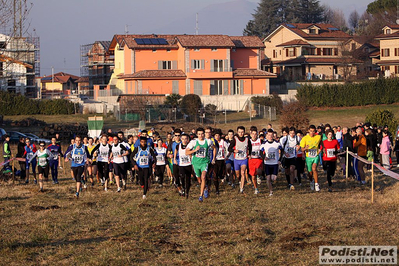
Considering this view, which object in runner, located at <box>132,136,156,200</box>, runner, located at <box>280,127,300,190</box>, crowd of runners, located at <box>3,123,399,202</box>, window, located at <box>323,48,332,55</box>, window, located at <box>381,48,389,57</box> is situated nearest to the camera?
crowd of runners, located at <box>3,123,399,202</box>

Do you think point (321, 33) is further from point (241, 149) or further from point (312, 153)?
point (241, 149)

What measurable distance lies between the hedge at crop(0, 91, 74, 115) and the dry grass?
158ft

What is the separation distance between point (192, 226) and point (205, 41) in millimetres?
59110

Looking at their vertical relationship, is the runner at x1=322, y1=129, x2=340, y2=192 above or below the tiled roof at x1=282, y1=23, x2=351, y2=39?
below

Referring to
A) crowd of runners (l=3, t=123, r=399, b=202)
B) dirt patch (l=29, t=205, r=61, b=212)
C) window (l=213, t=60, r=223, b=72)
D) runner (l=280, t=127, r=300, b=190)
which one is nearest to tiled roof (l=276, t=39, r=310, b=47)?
window (l=213, t=60, r=223, b=72)

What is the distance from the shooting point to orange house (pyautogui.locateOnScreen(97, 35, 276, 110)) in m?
69.8

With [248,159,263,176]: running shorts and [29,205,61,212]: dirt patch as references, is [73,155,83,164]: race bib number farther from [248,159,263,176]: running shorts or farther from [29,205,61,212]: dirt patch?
[248,159,263,176]: running shorts

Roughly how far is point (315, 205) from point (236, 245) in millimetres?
4936

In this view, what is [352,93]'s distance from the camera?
66062mm

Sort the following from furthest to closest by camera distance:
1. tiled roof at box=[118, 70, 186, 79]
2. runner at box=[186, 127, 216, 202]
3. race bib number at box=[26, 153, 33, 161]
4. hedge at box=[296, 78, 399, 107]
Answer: tiled roof at box=[118, 70, 186, 79]
hedge at box=[296, 78, 399, 107]
race bib number at box=[26, 153, 33, 161]
runner at box=[186, 127, 216, 202]

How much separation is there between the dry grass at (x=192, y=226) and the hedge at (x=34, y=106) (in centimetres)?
4820

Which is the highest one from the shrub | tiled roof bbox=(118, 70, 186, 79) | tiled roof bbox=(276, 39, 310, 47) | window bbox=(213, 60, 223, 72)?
tiled roof bbox=(276, 39, 310, 47)

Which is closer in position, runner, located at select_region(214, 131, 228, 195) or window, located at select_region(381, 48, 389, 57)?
runner, located at select_region(214, 131, 228, 195)

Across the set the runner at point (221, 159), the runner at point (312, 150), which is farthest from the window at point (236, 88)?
the runner at point (312, 150)
